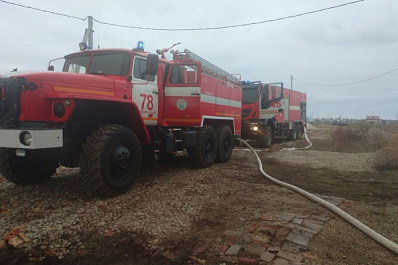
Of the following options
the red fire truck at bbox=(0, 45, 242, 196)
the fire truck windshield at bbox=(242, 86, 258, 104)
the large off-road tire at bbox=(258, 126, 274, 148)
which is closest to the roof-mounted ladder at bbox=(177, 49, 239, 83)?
the red fire truck at bbox=(0, 45, 242, 196)

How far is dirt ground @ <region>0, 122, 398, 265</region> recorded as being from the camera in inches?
116

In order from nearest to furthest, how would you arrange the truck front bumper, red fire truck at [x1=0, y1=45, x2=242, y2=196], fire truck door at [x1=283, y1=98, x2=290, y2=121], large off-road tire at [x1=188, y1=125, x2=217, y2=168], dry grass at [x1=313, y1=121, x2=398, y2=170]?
the truck front bumper → red fire truck at [x1=0, y1=45, x2=242, y2=196] → large off-road tire at [x1=188, y1=125, x2=217, y2=168] → dry grass at [x1=313, y1=121, x2=398, y2=170] → fire truck door at [x1=283, y1=98, x2=290, y2=121]

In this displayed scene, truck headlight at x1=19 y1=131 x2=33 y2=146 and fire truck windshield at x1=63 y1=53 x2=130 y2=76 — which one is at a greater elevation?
fire truck windshield at x1=63 y1=53 x2=130 y2=76

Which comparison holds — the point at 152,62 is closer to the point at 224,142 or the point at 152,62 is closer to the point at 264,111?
the point at 224,142

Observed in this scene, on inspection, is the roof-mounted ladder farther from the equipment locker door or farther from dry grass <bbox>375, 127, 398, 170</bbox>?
dry grass <bbox>375, 127, 398, 170</bbox>

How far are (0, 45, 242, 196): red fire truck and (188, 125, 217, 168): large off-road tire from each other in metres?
0.03

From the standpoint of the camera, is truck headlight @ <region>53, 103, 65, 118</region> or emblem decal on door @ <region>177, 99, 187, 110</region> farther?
emblem decal on door @ <region>177, 99, 187, 110</region>

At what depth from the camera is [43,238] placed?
128 inches

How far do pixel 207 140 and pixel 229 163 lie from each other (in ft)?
4.67

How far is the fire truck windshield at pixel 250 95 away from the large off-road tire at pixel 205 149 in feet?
21.3

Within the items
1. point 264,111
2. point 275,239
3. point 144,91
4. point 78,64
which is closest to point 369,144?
point 264,111

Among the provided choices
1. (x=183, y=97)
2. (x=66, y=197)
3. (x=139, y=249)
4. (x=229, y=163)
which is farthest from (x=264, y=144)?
(x=139, y=249)

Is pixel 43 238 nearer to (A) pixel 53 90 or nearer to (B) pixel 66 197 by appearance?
(B) pixel 66 197

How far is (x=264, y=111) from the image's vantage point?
14453 millimetres
